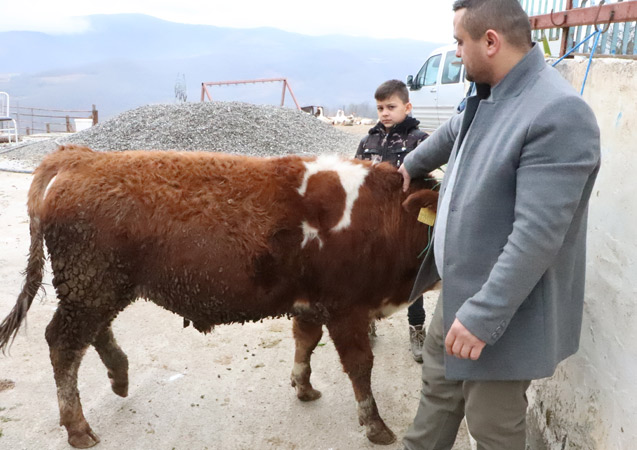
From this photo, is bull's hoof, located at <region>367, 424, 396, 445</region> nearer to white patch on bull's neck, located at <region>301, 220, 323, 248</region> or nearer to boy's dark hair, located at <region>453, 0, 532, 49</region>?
white patch on bull's neck, located at <region>301, 220, 323, 248</region>

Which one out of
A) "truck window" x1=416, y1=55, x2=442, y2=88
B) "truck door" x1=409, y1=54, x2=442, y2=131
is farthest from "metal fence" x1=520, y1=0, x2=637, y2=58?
"truck window" x1=416, y1=55, x2=442, y2=88

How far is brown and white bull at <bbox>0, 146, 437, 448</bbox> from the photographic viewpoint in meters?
2.74

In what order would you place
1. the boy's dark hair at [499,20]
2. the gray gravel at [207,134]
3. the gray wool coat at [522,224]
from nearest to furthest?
the gray wool coat at [522,224] < the boy's dark hair at [499,20] < the gray gravel at [207,134]

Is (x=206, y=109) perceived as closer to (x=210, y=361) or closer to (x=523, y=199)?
(x=210, y=361)

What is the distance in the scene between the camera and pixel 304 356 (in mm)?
3338

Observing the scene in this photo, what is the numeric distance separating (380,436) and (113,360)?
66.9 inches

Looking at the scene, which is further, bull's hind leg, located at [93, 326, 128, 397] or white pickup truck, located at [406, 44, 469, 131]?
white pickup truck, located at [406, 44, 469, 131]

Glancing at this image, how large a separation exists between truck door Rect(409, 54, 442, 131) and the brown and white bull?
12091mm

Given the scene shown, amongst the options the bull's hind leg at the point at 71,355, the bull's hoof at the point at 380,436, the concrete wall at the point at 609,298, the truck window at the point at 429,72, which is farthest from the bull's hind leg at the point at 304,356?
the truck window at the point at 429,72

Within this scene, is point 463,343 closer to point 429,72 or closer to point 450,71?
point 450,71

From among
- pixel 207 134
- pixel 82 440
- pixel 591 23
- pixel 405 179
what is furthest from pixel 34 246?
pixel 207 134

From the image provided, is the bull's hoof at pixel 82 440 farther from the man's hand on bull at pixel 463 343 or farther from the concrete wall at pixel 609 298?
the concrete wall at pixel 609 298

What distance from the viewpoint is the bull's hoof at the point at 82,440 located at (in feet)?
9.55

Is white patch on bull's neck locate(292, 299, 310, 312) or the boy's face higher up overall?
the boy's face
